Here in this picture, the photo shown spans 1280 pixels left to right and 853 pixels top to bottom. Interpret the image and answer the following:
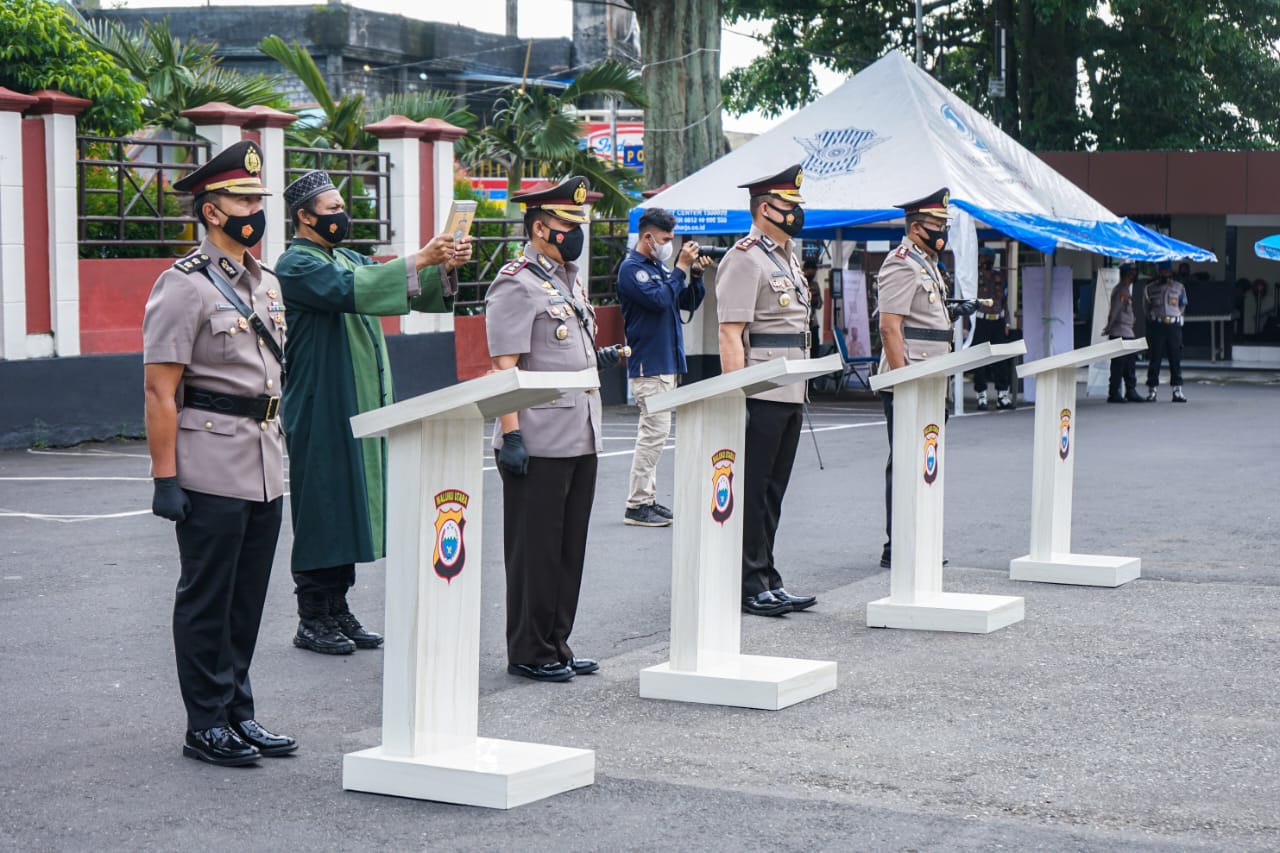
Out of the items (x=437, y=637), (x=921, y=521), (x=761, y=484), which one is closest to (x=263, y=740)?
(x=437, y=637)

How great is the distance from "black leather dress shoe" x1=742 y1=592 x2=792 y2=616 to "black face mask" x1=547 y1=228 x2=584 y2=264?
204 centimetres

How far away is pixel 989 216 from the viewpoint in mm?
17656

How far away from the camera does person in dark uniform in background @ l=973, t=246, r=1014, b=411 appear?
2003 centimetres

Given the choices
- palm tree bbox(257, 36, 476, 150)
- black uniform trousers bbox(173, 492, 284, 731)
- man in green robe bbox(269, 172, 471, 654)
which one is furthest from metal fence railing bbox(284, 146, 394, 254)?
black uniform trousers bbox(173, 492, 284, 731)

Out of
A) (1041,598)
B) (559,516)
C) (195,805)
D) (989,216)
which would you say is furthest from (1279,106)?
(195,805)

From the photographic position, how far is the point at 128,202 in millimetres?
16219

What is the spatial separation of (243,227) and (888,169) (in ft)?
46.0

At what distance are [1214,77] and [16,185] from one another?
24.1m

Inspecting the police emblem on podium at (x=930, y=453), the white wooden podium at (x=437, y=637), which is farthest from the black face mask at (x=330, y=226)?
the police emblem on podium at (x=930, y=453)

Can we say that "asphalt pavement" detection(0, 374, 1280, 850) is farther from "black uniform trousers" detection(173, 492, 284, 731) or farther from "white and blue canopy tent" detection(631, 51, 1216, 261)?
"white and blue canopy tent" detection(631, 51, 1216, 261)

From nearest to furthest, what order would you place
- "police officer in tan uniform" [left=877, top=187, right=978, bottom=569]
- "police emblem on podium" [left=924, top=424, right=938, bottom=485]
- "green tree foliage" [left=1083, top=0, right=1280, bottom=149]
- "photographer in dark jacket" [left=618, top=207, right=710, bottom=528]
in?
"police emblem on podium" [left=924, top=424, right=938, bottom=485] → "police officer in tan uniform" [left=877, top=187, right=978, bottom=569] → "photographer in dark jacket" [left=618, top=207, right=710, bottom=528] → "green tree foliage" [left=1083, top=0, right=1280, bottom=149]

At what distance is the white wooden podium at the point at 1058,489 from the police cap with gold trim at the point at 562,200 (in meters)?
3.07

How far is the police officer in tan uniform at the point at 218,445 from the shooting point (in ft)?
17.2

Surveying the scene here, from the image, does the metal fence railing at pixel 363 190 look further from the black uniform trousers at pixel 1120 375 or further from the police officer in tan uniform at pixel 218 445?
the police officer in tan uniform at pixel 218 445
